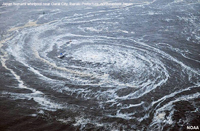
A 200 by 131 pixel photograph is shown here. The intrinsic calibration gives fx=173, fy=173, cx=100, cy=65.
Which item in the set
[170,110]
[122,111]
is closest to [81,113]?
[122,111]

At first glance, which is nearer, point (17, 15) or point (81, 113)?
point (81, 113)

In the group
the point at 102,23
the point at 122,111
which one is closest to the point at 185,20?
the point at 102,23

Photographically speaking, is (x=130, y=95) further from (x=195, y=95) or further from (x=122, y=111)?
(x=195, y=95)

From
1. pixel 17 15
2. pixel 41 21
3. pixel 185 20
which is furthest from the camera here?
pixel 17 15

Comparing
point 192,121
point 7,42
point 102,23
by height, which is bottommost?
point 192,121

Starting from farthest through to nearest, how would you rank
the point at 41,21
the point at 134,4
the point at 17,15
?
the point at 134,4
the point at 17,15
the point at 41,21

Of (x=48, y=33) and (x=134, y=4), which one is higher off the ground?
(x=134, y=4)
